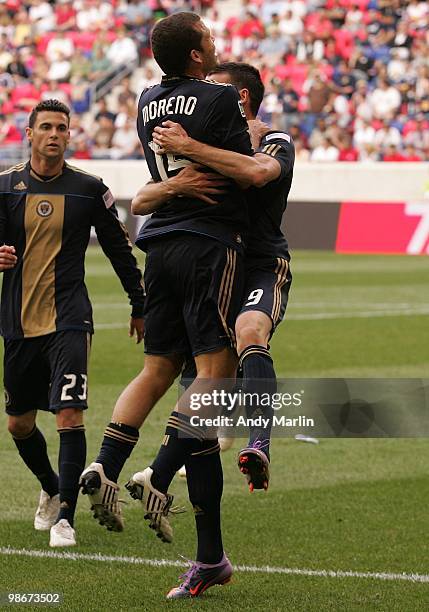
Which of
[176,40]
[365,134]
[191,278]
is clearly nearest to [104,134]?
[365,134]

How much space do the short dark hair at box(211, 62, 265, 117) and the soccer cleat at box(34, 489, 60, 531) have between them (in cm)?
241

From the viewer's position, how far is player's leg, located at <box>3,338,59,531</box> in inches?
267

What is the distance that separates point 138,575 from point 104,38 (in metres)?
29.5

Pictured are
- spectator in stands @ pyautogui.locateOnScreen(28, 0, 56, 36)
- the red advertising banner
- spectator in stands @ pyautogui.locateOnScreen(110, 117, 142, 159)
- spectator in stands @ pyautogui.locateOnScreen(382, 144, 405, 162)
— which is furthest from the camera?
spectator in stands @ pyautogui.locateOnScreen(28, 0, 56, 36)

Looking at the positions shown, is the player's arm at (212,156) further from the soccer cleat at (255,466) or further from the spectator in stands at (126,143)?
the spectator in stands at (126,143)

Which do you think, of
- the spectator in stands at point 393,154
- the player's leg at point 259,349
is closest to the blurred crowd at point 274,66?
the spectator in stands at point 393,154

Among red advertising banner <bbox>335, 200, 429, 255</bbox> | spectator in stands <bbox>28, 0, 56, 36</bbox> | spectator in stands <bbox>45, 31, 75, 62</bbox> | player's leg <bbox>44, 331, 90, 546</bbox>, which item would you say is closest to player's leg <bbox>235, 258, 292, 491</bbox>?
player's leg <bbox>44, 331, 90, 546</bbox>

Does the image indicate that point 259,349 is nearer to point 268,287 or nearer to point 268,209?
point 268,287

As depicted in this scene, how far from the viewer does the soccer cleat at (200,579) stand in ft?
18.0

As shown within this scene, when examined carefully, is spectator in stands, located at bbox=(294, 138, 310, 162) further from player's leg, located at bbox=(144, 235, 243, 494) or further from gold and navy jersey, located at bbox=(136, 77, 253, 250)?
player's leg, located at bbox=(144, 235, 243, 494)

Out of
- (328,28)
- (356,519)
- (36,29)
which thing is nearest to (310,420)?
(356,519)

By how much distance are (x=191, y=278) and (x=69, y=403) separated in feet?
5.01

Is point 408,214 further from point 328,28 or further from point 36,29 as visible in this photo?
point 36,29

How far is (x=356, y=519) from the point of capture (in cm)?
707
